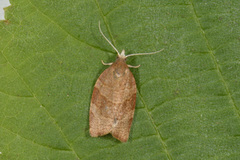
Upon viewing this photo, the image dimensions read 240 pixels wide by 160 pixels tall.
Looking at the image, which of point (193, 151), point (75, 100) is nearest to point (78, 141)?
point (75, 100)

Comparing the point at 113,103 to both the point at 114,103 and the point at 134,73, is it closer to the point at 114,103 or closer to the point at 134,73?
the point at 114,103

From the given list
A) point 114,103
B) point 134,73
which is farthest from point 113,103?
point 134,73

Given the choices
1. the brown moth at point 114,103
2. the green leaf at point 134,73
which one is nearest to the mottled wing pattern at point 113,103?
the brown moth at point 114,103

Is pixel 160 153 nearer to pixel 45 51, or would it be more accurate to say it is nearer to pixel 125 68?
pixel 125 68

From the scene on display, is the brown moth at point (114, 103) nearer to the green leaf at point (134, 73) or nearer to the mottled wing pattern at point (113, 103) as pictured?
the mottled wing pattern at point (113, 103)

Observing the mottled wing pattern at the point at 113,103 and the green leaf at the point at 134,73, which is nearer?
the green leaf at the point at 134,73

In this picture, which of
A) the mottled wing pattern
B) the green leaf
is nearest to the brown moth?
the mottled wing pattern
